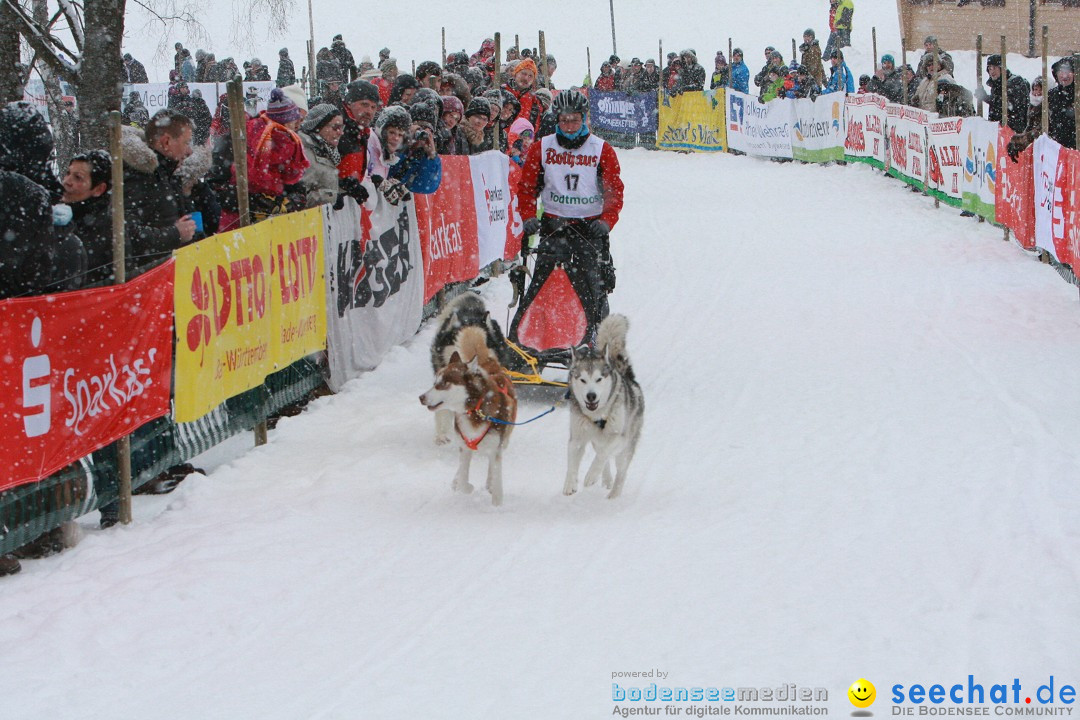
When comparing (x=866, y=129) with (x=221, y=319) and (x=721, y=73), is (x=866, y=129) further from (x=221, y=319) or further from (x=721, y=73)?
(x=221, y=319)

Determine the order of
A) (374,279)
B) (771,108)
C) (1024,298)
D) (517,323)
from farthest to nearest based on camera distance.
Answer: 1. (771,108)
2. (1024,298)
3. (374,279)
4. (517,323)

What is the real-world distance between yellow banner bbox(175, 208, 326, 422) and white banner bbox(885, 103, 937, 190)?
1379 centimetres

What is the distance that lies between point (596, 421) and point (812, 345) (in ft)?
15.2

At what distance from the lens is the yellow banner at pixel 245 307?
249 inches

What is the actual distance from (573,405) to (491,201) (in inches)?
284

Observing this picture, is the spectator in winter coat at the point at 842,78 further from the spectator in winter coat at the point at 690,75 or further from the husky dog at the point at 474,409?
the husky dog at the point at 474,409

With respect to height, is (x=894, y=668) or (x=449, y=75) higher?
(x=449, y=75)

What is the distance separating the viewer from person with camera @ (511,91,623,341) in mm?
8570

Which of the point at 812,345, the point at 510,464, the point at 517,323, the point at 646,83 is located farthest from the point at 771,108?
the point at 510,464

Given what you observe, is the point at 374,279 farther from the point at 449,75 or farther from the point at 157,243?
the point at 449,75

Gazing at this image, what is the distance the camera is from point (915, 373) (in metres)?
9.11

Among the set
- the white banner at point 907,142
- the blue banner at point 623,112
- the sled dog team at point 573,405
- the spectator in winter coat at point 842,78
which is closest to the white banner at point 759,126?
the spectator in winter coat at point 842,78

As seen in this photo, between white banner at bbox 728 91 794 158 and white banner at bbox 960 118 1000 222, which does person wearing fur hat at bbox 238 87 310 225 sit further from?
white banner at bbox 728 91 794 158

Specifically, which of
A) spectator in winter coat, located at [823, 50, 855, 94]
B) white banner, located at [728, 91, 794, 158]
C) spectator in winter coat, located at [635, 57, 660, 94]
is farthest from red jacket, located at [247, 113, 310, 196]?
spectator in winter coat, located at [635, 57, 660, 94]
